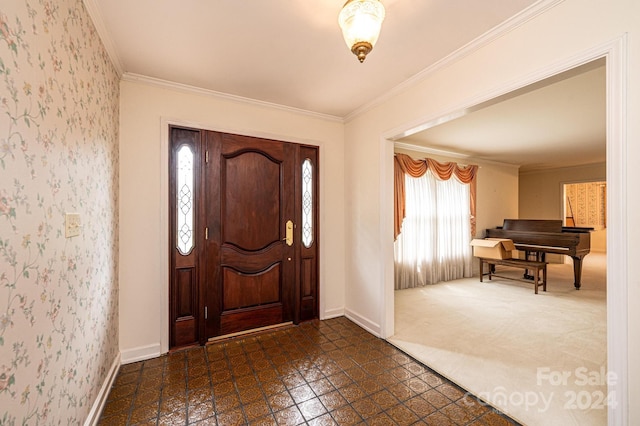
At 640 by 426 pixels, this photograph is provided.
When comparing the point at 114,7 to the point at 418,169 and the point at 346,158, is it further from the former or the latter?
the point at 418,169

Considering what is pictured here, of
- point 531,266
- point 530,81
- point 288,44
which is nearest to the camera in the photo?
point 530,81

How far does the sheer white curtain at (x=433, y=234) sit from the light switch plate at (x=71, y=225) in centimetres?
403

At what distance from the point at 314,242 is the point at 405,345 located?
145 centimetres

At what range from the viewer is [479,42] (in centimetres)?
186

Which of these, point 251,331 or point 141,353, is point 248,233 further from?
point 141,353

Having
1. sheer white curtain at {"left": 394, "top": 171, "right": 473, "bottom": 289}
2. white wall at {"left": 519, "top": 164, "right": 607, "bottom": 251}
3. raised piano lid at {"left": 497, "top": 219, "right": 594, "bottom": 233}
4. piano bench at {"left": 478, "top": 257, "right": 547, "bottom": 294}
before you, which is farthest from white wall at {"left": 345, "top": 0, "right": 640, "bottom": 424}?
white wall at {"left": 519, "top": 164, "right": 607, "bottom": 251}

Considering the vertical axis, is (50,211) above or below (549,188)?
below

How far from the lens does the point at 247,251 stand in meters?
2.86

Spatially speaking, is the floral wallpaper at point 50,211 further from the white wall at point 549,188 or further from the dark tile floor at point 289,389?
the white wall at point 549,188

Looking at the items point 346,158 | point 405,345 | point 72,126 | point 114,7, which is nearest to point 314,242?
point 346,158

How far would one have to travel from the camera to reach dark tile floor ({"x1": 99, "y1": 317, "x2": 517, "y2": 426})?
169 centimetres

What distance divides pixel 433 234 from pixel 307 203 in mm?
2867

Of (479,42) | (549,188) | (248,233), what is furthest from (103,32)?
(549,188)

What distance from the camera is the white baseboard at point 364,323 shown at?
9.35ft
